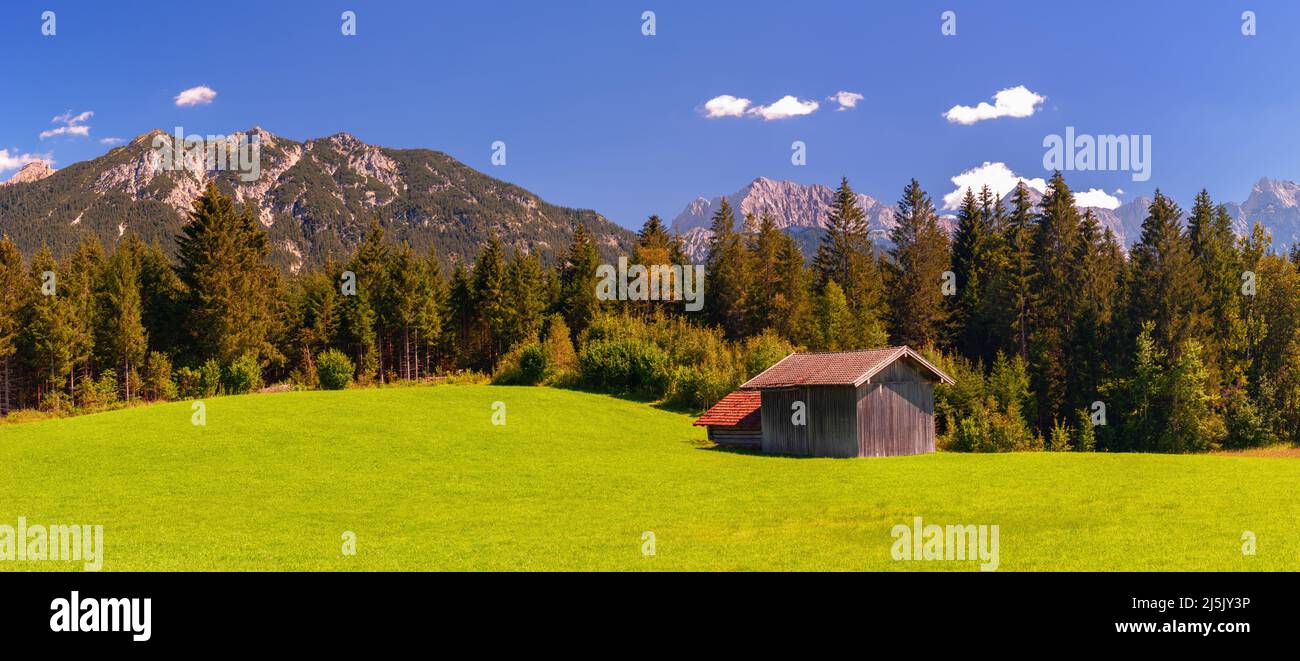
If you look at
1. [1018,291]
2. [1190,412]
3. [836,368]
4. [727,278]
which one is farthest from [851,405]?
[727,278]

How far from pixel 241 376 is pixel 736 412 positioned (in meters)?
42.6

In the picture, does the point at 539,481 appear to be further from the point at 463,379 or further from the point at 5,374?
the point at 5,374

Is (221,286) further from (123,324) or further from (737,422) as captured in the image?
(737,422)

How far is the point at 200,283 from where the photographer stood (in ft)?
220

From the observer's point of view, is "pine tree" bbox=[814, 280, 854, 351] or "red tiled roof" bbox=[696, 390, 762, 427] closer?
"red tiled roof" bbox=[696, 390, 762, 427]

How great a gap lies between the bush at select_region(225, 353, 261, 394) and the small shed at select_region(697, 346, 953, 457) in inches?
1731

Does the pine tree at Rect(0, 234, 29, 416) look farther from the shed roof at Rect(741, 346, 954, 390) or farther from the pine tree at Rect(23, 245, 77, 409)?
the shed roof at Rect(741, 346, 954, 390)

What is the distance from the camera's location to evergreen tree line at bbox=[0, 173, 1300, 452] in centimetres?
6169

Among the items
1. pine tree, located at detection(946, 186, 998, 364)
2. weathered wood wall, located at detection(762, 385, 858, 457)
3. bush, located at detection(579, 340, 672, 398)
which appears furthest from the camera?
pine tree, located at detection(946, 186, 998, 364)

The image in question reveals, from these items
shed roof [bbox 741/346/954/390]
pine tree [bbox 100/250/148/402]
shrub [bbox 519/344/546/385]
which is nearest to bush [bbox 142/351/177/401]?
pine tree [bbox 100/250/148/402]

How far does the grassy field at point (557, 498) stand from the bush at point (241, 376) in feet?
61.2

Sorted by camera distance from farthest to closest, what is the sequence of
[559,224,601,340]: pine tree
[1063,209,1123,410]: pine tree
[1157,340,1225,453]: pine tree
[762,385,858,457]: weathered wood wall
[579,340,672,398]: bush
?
[559,224,601,340]: pine tree, [1063,209,1123,410]: pine tree, [579,340,672,398]: bush, [1157,340,1225,453]: pine tree, [762,385,858,457]: weathered wood wall

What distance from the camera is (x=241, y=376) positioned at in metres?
63.6
